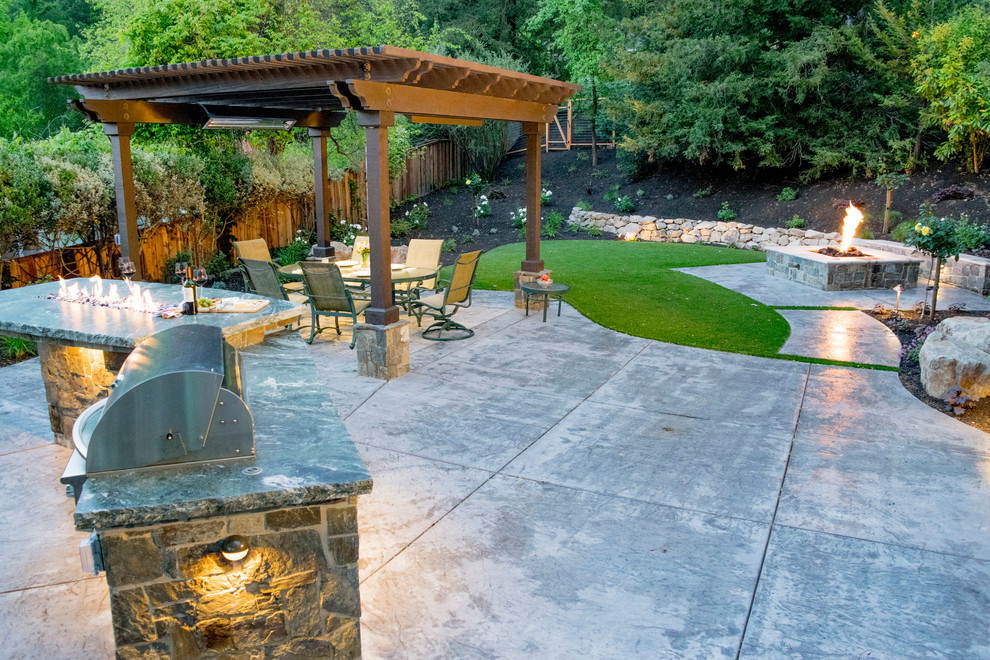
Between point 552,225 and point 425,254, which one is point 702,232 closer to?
point 552,225

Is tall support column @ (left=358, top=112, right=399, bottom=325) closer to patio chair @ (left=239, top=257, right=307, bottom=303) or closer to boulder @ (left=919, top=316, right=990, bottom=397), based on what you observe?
patio chair @ (left=239, top=257, right=307, bottom=303)

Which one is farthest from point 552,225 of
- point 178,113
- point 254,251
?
point 178,113

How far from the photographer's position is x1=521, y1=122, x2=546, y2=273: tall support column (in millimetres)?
9391

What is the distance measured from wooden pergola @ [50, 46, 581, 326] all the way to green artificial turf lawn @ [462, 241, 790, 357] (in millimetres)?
1589

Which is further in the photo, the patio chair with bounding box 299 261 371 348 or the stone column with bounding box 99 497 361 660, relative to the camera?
the patio chair with bounding box 299 261 371 348

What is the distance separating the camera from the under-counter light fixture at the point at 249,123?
9016 millimetres

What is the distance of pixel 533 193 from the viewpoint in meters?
9.62

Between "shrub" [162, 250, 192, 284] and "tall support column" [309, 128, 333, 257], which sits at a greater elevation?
"tall support column" [309, 128, 333, 257]

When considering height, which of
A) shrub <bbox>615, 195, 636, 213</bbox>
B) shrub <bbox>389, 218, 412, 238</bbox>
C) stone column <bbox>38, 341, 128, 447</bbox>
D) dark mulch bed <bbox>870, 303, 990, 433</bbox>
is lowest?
dark mulch bed <bbox>870, 303, 990, 433</bbox>

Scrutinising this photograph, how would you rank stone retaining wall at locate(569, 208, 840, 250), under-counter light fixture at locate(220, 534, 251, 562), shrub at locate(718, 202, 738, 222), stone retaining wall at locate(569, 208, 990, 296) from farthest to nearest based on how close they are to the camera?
shrub at locate(718, 202, 738, 222)
stone retaining wall at locate(569, 208, 840, 250)
stone retaining wall at locate(569, 208, 990, 296)
under-counter light fixture at locate(220, 534, 251, 562)

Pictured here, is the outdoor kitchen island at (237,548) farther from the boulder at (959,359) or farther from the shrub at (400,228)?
the shrub at (400,228)

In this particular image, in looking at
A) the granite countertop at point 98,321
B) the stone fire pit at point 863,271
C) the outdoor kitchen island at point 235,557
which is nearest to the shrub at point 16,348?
the granite countertop at point 98,321

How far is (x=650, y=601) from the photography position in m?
3.38

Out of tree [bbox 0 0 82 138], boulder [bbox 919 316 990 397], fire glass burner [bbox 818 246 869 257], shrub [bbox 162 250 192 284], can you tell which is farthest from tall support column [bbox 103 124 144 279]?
tree [bbox 0 0 82 138]
